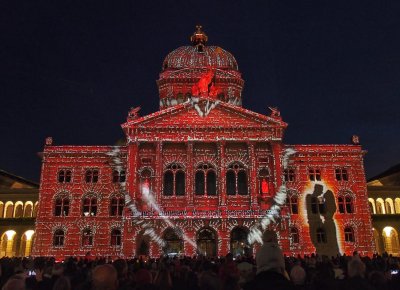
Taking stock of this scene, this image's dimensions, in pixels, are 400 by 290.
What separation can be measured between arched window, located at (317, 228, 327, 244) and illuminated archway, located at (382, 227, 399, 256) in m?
10.00

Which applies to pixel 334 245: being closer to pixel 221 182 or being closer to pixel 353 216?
pixel 353 216

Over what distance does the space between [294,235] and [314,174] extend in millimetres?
7655

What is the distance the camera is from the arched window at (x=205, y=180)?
46500mm

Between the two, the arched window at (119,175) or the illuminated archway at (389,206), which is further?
the illuminated archway at (389,206)

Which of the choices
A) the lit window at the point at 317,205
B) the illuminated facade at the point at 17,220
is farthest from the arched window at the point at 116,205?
the lit window at the point at 317,205

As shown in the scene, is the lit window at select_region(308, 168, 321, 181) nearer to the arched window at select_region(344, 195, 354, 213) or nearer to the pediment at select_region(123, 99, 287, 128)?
the arched window at select_region(344, 195, 354, 213)

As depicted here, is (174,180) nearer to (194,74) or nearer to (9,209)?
(194,74)

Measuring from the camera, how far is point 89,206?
48.2 m

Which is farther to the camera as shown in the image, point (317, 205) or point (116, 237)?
point (317, 205)

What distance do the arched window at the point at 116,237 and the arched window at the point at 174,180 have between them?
23.9 feet

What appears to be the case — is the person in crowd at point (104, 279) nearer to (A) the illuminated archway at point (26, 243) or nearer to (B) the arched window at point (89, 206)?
(B) the arched window at point (89, 206)

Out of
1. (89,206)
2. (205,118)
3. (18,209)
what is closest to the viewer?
(205,118)

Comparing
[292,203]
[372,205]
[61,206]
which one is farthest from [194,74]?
[372,205]

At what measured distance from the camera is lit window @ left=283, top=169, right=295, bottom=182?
49.7 m
